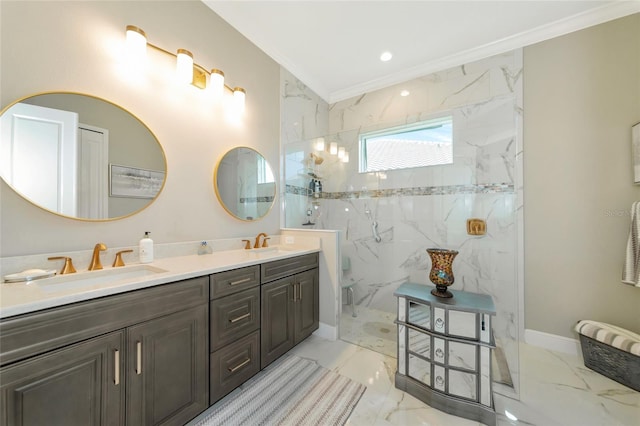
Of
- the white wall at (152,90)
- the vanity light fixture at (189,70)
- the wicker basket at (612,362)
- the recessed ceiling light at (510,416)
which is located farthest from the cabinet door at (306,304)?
the wicker basket at (612,362)

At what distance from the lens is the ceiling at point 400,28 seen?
6.15ft

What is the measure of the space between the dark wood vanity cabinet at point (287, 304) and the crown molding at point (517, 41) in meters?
2.31

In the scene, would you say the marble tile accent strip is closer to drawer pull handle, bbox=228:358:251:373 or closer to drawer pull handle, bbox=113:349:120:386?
drawer pull handle, bbox=228:358:251:373

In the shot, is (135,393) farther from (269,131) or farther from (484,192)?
(484,192)

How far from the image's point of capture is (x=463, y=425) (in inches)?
49.8

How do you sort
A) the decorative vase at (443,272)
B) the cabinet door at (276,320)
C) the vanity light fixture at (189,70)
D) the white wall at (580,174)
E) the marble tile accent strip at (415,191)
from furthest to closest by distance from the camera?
1. the marble tile accent strip at (415,191)
2. the white wall at (580,174)
3. the cabinet door at (276,320)
4. the decorative vase at (443,272)
5. the vanity light fixture at (189,70)

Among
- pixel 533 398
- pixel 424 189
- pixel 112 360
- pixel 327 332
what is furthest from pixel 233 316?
pixel 424 189

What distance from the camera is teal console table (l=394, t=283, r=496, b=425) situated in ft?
4.26

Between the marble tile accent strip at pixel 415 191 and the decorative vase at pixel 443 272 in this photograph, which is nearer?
the decorative vase at pixel 443 272

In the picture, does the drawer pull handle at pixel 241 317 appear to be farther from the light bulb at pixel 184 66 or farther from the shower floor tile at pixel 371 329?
the light bulb at pixel 184 66

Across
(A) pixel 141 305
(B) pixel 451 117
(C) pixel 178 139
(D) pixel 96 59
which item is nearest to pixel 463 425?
(A) pixel 141 305

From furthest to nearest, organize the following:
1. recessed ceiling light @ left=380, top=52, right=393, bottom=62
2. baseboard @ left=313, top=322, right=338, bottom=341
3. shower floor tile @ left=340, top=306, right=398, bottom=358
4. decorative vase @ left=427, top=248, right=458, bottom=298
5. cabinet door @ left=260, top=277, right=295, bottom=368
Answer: recessed ceiling light @ left=380, top=52, right=393, bottom=62 → baseboard @ left=313, top=322, right=338, bottom=341 → shower floor tile @ left=340, top=306, right=398, bottom=358 → cabinet door @ left=260, top=277, right=295, bottom=368 → decorative vase @ left=427, top=248, right=458, bottom=298

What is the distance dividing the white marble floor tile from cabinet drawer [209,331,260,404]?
579 millimetres

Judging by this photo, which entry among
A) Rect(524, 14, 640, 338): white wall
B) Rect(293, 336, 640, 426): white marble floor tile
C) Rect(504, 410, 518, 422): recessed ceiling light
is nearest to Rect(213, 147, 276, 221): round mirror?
Rect(293, 336, 640, 426): white marble floor tile
